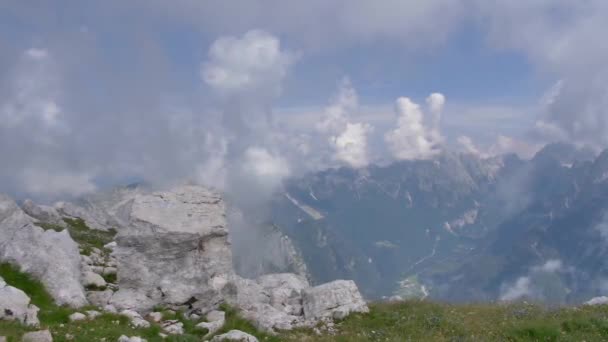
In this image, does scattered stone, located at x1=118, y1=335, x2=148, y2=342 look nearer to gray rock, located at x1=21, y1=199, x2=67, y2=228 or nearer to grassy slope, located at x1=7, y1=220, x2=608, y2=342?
grassy slope, located at x1=7, y1=220, x2=608, y2=342

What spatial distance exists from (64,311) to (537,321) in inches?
716

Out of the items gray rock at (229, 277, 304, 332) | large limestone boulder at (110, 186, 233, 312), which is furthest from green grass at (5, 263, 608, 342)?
large limestone boulder at (110, 186, 233, 312)

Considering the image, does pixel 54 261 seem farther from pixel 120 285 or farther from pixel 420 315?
pixel 420 315

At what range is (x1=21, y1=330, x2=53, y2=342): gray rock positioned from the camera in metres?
12.1

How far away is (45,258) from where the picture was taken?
787 inches

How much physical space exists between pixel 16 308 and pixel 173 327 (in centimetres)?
540

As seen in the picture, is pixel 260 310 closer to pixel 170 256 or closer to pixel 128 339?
pixel 170 256

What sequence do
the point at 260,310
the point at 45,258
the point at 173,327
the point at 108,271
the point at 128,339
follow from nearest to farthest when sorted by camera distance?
the point at 128,339, the point at 173,327, the point at 45,258, the point at 260,310, the point at 108,271

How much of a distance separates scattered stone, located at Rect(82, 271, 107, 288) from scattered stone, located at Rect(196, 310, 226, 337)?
20.5 ft

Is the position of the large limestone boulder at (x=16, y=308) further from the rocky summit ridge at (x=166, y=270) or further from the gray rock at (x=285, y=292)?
the gray rock at (x=285, y=292)

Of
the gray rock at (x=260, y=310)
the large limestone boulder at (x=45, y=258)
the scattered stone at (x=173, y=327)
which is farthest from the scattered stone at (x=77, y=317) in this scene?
the gray rock at (x=260, y=310)

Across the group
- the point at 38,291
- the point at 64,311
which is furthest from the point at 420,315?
the point at 38,291

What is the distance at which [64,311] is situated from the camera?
16297mm

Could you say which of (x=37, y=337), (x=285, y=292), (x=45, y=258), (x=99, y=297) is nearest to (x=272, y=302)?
(x=285, y=292)
